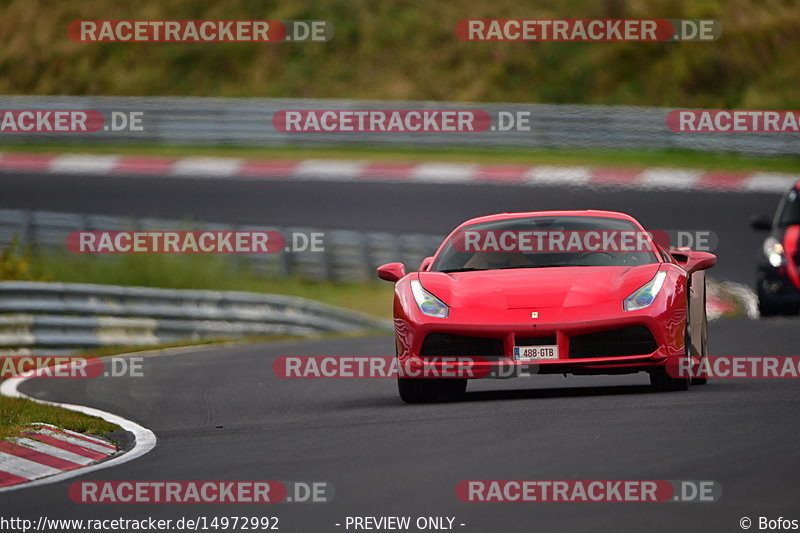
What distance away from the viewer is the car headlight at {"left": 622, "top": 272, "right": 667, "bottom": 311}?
33.7ft

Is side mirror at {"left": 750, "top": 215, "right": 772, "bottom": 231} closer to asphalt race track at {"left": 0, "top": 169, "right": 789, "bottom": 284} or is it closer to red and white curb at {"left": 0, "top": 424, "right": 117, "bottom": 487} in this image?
asphalt race track at {"left": 0, "top": 169, "right": 789, "bottom": 284}

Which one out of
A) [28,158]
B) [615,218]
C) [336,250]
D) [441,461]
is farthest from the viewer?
[28,158]

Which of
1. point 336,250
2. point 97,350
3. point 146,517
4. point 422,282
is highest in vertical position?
point 336,250

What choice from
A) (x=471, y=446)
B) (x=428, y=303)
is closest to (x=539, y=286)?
(x=428, y=303)

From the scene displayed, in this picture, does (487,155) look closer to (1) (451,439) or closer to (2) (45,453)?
(2) (45,453)

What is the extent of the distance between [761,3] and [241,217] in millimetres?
15561

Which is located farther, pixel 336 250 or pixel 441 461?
pixel 336 250

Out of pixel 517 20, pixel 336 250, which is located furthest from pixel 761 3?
pixel 336 250

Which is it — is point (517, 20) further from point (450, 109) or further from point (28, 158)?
point (28, 158)

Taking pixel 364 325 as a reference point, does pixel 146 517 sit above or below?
below

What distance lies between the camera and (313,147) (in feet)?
113

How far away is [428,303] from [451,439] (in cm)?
196

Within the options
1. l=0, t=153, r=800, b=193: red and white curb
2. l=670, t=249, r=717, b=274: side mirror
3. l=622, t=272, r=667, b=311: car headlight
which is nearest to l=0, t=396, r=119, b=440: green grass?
l=622, t=272, r=667, b=311: car headlight

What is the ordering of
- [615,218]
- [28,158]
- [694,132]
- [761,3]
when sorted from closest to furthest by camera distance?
[615,218]
[694,132]
[28,158]
[761,3]
